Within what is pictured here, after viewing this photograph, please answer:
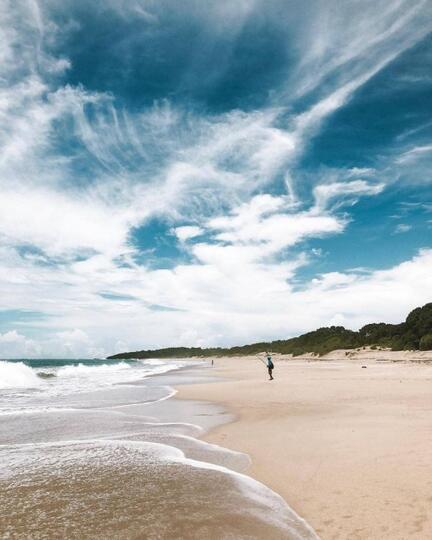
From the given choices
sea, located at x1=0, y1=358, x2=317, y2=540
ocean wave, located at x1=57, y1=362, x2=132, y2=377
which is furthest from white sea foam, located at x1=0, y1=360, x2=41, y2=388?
sea, located at x1=0, y1=358, x2=317, y2=540

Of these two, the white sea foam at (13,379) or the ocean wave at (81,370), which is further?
the ocean wave at (81,370)

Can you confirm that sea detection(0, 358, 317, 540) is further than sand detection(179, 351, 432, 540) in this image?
No

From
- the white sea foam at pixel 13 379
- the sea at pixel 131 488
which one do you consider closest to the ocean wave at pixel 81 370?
the white sea foam at pixel 13 379

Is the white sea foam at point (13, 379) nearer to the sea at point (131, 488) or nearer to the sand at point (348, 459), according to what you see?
the sea at point (131, 488)

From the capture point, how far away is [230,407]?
18203 mm

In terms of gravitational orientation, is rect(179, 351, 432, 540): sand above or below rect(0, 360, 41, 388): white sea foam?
below

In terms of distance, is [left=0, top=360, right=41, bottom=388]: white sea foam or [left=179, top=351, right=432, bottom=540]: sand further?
[left=0, top=360, right=41, bottom=388]: white sea foam

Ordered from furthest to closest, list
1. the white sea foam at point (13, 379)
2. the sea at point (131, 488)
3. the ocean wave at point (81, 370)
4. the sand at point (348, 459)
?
the ocean wave at point (81, 370) < the white sea foam at point (13, 379) < the sand at point (348, 459) < the sea at point (131, 488)

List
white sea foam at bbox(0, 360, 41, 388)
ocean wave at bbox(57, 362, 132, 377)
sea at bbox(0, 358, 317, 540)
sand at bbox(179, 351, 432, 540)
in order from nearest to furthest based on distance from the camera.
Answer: sea at bbox(0, 358, 317, 540) → sand at bbox(179, 351, 432, 540) → white sea foam at bbox(0, 360, 41, 388) → ocean wave at bbox(57, 362, 132, 377)

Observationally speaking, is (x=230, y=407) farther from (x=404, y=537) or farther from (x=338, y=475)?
(x=404, y=537)

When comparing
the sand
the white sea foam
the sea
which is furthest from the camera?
the white sea foam

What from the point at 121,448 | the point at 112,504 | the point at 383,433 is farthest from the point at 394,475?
the point at 121,448

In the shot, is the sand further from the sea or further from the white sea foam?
the white sea foam

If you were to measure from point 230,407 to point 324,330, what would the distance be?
109 metres
